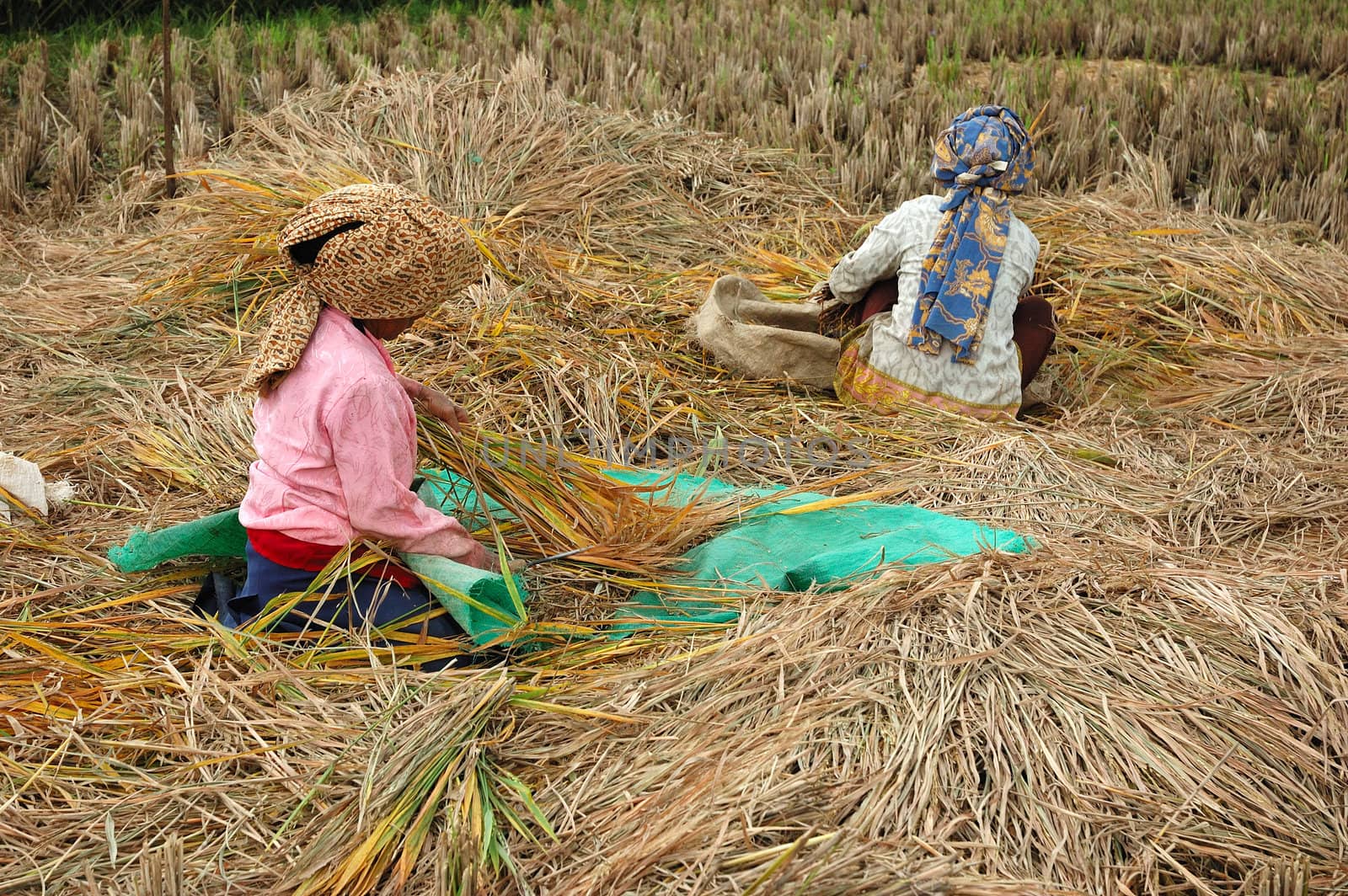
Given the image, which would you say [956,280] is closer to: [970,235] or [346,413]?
[970,235]

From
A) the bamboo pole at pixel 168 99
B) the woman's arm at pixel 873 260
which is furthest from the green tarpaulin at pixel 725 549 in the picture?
the bamboo pole at pixel 168 99

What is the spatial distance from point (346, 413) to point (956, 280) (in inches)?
72.6

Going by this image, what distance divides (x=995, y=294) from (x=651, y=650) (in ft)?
5.61

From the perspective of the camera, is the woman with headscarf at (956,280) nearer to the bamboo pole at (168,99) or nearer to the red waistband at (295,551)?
the red waistband at (295,551)

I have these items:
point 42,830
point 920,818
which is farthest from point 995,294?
point 42,830

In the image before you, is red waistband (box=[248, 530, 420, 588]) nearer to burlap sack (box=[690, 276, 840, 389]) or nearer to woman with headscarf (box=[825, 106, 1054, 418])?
burlap sack (box=[690, 276, 840, 389])

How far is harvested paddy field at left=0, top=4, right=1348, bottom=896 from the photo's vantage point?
5.50ft

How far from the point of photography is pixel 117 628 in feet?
7.07

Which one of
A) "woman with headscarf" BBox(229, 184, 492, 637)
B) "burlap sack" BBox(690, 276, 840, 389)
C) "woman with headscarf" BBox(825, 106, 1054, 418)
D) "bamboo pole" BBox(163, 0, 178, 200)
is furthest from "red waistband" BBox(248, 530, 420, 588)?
"bamboo pole" BBox(163, 0, 178, 200)

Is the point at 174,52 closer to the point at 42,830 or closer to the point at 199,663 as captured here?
the point at 199,663

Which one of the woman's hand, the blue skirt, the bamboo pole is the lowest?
the blue skirt

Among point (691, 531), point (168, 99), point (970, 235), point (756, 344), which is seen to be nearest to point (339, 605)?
point (691, 531)

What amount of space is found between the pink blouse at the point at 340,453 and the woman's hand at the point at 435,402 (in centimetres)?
22

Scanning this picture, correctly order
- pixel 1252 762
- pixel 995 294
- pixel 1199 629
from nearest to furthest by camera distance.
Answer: pixel 1252 762 < pixel 1199 629 < pixel 995 294
